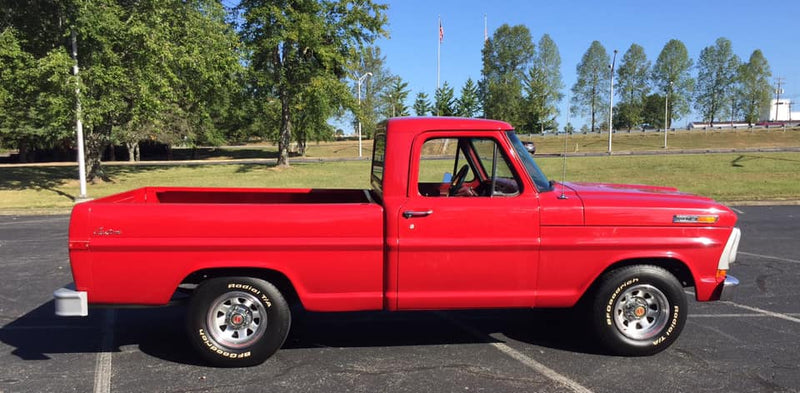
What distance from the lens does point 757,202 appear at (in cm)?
1506

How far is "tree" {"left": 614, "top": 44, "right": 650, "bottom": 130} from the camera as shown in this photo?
85.6m

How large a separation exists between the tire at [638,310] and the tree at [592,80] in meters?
84.2

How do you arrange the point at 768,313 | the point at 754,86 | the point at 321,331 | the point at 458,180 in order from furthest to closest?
the point at 754,86, the point at 768,313, the point at 321,331, the point at 458,180

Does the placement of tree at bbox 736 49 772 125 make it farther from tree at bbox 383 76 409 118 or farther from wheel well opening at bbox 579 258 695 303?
wheel well opening at bbox 579 258 695 303

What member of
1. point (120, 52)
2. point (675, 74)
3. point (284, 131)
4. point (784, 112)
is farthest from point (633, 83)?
point (120, 52)

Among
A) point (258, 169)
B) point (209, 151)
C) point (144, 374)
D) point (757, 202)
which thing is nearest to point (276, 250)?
point (144, 374)

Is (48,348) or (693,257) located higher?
(693,257)

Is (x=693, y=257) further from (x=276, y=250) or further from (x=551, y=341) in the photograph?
(x=276, y=250)

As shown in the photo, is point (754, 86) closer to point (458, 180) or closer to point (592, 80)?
point (592, 80)

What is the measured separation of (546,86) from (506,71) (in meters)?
7.50

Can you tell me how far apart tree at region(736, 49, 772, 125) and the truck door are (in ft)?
336

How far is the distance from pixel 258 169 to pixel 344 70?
24.6ft

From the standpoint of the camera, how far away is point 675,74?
8394 centimetres

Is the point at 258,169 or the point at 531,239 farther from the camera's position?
the point at 258,169
